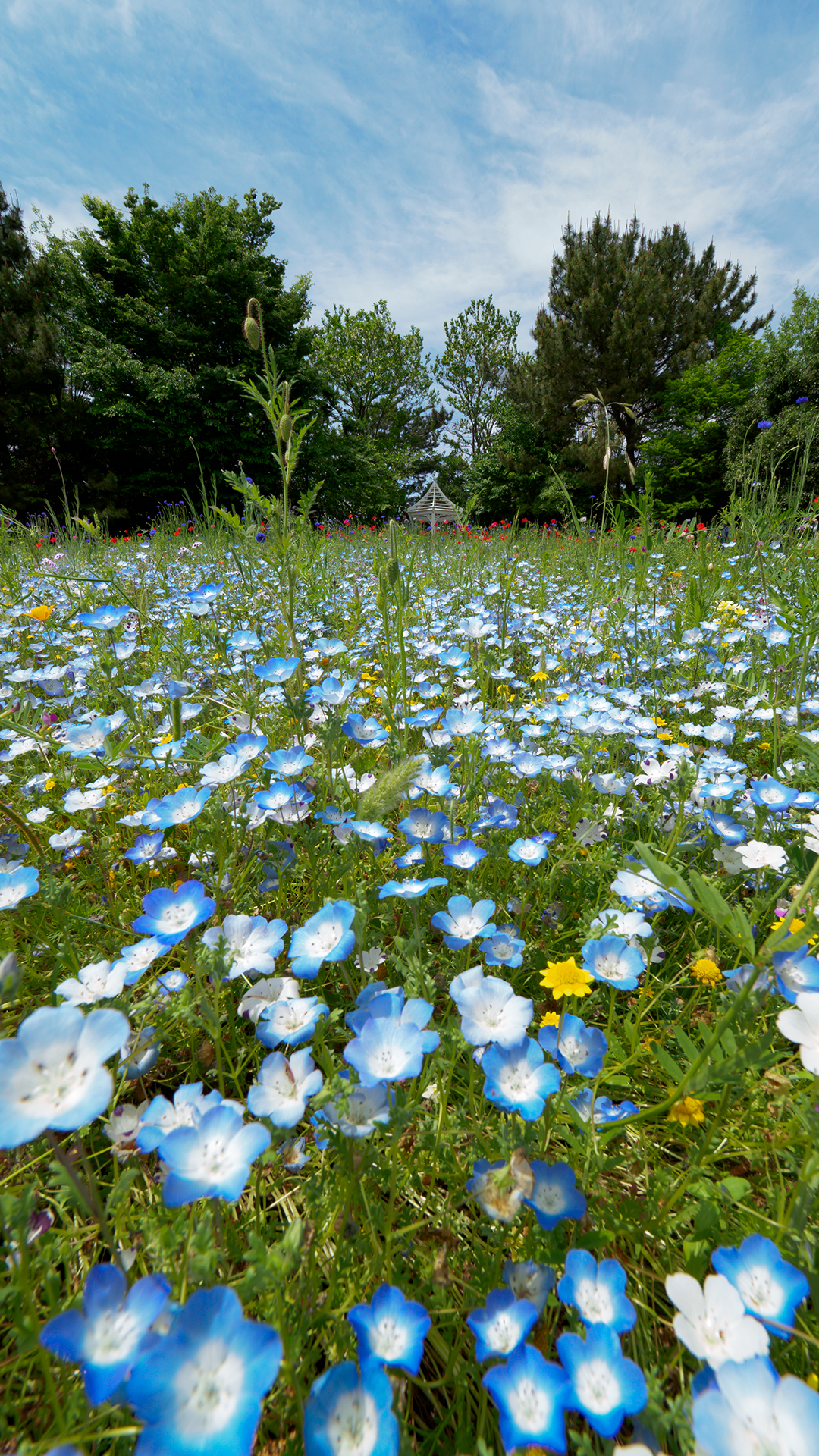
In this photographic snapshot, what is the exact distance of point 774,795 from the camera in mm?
1641

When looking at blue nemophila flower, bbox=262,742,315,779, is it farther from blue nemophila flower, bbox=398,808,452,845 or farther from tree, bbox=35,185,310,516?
tree, bbox=35,185,310,516

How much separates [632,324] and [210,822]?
27376 mm

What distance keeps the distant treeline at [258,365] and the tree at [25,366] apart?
0.18 ft

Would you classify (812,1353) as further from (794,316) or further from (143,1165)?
(794,316)

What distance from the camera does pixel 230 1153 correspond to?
0.72 meters

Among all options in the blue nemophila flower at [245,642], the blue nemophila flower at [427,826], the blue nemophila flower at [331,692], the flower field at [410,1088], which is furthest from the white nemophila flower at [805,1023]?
the blue nemophila flower at [245,642]

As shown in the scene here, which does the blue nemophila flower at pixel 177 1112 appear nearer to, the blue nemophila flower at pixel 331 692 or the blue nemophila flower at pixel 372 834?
the blue nemophila flower at pixel 372 834

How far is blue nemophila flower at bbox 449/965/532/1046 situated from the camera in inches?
36.2

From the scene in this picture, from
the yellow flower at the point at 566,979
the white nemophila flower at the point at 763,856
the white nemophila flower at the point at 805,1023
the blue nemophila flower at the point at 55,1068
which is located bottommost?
the yellow flower at the point at 566,979

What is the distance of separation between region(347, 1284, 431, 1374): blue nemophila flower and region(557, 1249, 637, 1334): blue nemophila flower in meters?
0.18

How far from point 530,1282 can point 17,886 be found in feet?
4.35

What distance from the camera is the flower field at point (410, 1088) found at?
0.63 meters

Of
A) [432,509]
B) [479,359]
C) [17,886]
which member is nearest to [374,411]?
[479,359]

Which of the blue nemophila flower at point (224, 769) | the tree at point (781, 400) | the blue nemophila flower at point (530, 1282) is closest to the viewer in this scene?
the blue nemophila flower at point (530, 1282)
